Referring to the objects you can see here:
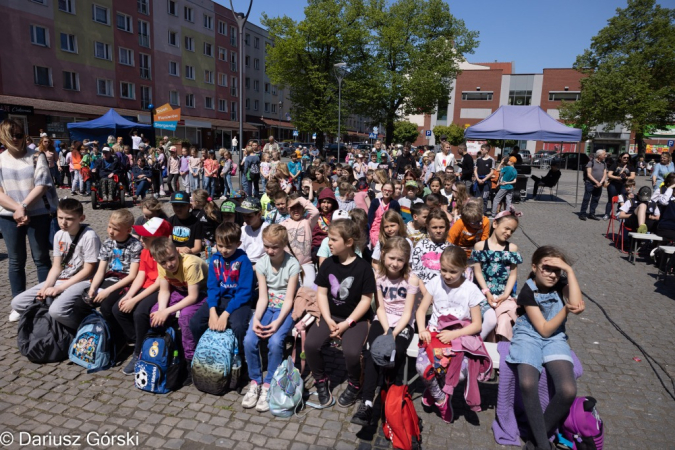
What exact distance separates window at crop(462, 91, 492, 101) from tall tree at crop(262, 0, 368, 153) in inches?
1194

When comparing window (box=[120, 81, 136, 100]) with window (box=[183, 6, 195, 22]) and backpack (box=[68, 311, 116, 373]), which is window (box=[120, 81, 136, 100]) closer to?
window (box=[183, 6, 195, 22])

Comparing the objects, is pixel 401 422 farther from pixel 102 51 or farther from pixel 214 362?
pixel 102 51

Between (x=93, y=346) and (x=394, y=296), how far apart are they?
9.67ft

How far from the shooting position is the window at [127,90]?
115ft

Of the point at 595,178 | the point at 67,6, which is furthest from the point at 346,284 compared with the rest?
the point at 67,6

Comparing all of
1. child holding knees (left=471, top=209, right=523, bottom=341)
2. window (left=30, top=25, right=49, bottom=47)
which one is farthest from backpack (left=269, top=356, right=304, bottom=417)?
window (left=30, top=25, right=49, bottom=47)

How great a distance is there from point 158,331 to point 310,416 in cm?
160

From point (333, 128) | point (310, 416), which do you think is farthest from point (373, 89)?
point (310, 416)

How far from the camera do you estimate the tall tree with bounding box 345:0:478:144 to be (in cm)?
3528

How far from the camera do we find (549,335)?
324cm

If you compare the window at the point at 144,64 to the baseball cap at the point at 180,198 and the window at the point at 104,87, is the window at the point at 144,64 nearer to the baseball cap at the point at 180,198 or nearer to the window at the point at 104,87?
the window at the point at 104,87

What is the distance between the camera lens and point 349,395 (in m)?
3.64

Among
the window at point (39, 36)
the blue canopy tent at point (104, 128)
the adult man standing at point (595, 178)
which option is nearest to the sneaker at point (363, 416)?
the adult man standing at point (595, 178)

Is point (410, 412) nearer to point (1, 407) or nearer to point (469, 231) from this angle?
point (469, 231)
